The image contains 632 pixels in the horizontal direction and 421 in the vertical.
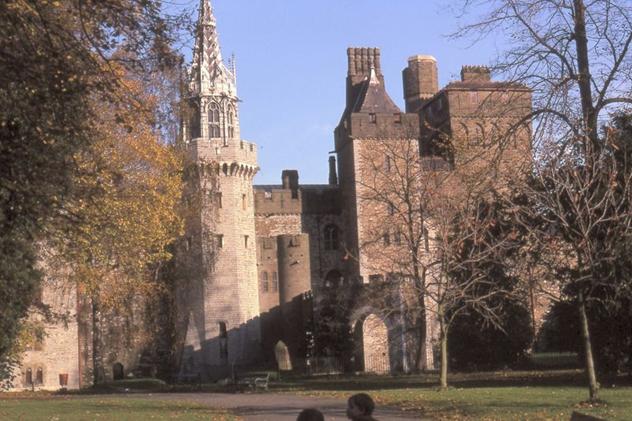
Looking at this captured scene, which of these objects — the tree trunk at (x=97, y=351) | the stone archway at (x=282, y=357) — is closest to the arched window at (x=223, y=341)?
the stone archway at (x=282, y=357)

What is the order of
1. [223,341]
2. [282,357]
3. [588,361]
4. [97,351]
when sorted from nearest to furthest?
[588,361] < [97,351] < [282,357] < [223,341]

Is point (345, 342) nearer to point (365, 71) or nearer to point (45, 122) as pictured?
point (365, 71)

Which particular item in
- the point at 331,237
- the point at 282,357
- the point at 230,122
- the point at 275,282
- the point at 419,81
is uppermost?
the point at 419,81

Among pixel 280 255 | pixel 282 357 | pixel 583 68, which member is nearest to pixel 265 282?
pixel 280 255

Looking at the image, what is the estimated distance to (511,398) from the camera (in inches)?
855

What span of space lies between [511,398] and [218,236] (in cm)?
3230

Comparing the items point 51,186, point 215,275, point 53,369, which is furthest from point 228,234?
point 51,186

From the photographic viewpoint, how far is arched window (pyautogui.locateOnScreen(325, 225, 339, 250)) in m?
60.3

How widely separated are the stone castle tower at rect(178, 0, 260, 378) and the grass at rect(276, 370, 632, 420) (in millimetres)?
19651

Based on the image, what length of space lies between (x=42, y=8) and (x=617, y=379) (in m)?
20.8

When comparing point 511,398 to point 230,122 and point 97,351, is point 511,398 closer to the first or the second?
point 97,351

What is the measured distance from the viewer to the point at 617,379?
28219 mm

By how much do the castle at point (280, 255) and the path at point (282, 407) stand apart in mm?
16217

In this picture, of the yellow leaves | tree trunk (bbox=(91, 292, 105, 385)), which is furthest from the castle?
the yellow leaves
